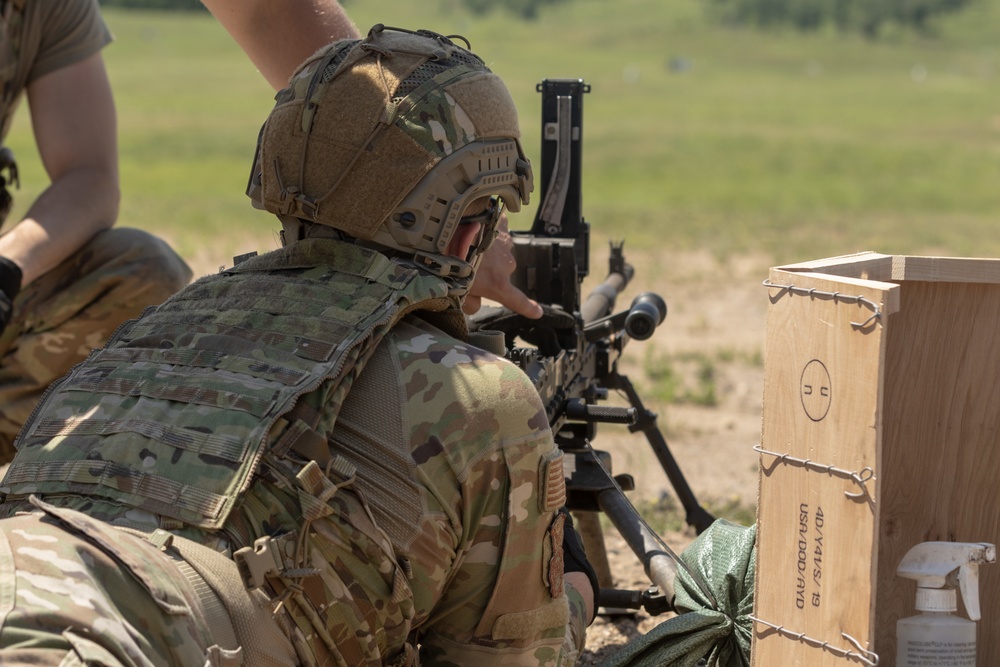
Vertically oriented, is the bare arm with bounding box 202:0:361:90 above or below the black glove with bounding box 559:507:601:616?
above

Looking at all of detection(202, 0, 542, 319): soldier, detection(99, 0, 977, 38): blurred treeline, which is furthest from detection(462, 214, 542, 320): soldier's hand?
detection(99, 0, 977, 38): blurred treeline

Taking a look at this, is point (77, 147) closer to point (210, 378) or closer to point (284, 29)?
point (284, 29)

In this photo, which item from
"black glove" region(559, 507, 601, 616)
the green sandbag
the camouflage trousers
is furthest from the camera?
the green sandbag

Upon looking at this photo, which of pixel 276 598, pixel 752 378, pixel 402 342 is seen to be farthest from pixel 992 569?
pixel 752 378

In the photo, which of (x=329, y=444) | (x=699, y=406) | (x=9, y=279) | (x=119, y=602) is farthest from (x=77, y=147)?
(x=699, y=406)

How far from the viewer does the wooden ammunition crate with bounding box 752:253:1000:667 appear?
2520 millimetres

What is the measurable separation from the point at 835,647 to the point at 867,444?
431 millimetres

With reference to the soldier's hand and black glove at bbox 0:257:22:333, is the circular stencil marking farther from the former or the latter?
black glove at bbox 0:257:22:333

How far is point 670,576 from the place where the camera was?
368 centimetres

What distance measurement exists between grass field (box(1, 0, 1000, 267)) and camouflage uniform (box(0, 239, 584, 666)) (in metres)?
1.44

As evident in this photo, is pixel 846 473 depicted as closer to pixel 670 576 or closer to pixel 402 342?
pixel 402 342

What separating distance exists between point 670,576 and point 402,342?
1410 millimetres

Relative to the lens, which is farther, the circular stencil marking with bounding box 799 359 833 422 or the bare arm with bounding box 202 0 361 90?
the bare arm with bounding box 202 0 361 90

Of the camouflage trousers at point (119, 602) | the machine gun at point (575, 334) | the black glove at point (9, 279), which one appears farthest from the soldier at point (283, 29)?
the camouflage trousers at point (119, 602)
